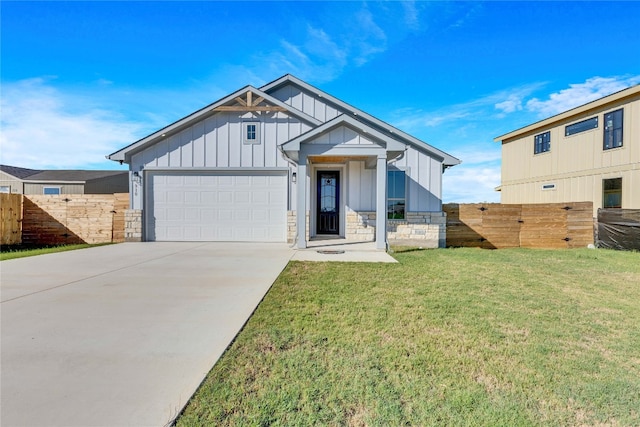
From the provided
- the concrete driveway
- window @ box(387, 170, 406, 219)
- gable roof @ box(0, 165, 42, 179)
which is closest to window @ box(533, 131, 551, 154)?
window @ box(387, 170, 406, 219)

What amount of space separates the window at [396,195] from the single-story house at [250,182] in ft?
0.11

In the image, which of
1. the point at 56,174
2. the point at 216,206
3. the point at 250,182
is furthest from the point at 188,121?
the point at 56,174

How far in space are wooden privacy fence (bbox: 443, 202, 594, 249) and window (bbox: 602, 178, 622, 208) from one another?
3.42 meters

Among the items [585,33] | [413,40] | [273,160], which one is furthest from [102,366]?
[585,33]

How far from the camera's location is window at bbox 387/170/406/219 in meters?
10.3

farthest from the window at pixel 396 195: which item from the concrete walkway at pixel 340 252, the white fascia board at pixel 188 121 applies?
the white fascia board at pixel 188 121

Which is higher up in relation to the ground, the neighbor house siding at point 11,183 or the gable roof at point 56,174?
the gable roof at point 56,174

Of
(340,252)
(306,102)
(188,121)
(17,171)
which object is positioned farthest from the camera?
(17,171)

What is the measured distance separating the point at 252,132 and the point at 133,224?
17.2ft

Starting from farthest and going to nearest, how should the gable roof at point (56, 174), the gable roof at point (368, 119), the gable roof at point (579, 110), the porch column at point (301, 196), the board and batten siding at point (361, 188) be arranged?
the gable roof at point (56, 174) < the gable roof at point (579, 110) < the board and batten siding at point (361, 188) < the gable roof at point (368, 119) < the porch column at point (301, 196)

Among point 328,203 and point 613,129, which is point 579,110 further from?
point 328,203

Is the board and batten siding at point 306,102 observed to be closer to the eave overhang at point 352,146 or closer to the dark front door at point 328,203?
the dark front door at point 328,203

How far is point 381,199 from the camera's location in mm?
8500

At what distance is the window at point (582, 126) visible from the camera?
1257cm
